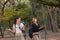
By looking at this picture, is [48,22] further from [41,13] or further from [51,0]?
[51,0]

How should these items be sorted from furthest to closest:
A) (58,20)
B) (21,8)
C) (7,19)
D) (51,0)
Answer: (58,20), (21,8), (7,19), (51,0)

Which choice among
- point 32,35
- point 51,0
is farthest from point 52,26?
point 32,35

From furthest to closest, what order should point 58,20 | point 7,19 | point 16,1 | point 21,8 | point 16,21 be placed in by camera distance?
point 58,20 → point 16,1 → point 21,8 → point 7,19 → point 16,21

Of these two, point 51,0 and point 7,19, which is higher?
point 51,0

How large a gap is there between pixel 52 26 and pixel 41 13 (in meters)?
2.29

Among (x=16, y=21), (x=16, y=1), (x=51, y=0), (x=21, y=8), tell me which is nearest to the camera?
(x=16, y=21)

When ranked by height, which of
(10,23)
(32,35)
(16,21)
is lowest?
(10,23)

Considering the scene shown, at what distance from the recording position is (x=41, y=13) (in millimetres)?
25391

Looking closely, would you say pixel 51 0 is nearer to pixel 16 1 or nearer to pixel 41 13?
pixel 16 1

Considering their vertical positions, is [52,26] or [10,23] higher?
[10,23]

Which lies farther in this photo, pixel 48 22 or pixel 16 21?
pixel 48 22

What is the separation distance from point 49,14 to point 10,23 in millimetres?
6980

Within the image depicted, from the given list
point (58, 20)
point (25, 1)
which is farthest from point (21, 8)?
point (58, 20)

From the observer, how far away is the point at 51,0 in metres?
10.5
